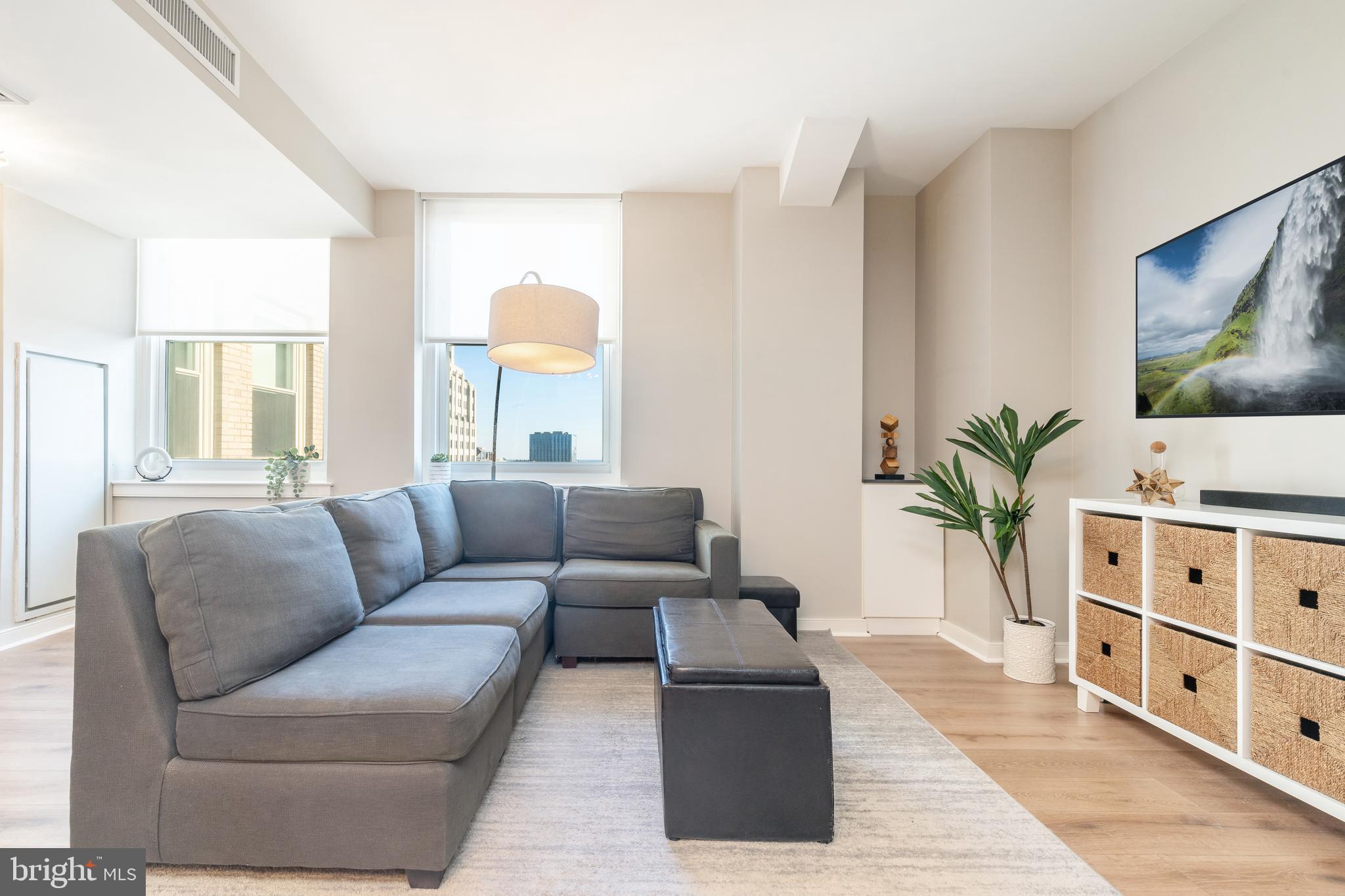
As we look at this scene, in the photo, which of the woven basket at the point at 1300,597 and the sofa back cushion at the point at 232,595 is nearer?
the sofa back cushion at the point at 232,595

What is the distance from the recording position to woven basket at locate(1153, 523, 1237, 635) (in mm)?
1857

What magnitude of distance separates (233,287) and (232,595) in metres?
3.70

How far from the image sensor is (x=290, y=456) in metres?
4.04

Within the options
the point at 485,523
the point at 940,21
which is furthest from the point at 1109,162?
the point at 485,523

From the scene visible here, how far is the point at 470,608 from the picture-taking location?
235 centimetres

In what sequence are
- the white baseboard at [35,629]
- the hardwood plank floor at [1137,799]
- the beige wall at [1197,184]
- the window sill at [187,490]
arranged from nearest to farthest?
the hardwood plank floor at [1137,799] < the beige wall at [1197,184] < the white baseboard at [35,629] < the window sill at [187,490]

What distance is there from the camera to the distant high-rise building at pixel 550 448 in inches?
168

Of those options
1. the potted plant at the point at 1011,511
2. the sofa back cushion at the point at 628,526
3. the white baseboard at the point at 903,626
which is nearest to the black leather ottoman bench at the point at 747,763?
the potted plant at the point at 1011,511

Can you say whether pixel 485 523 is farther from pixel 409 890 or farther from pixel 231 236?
pixel 231 236

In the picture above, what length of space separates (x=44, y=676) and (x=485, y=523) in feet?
6.75

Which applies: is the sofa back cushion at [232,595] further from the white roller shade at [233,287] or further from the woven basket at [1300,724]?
the white roller shade at [233,287]

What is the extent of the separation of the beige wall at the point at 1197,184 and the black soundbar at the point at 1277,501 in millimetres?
176


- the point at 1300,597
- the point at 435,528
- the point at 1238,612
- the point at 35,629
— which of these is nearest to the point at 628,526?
the point at 435,528

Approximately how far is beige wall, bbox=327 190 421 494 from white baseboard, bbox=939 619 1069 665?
354 cm
